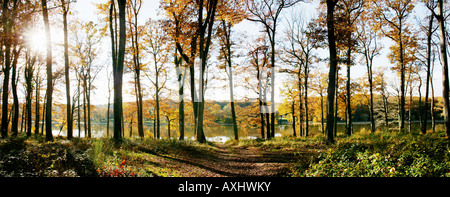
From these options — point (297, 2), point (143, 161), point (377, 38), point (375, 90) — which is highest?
point (297, 2)

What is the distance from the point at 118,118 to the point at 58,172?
6421 mm

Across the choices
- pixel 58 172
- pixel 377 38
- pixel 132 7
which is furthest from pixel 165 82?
pixel 377 38

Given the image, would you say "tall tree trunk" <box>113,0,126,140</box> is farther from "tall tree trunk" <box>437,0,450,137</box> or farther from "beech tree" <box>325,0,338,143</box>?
"tall tree trunk" <box>437,0,450,137</box>

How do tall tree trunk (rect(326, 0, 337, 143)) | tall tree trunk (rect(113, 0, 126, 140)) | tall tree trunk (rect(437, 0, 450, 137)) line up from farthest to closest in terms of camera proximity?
1. tall tree trunk (rect(437, 0, 450, 137))
2. tall tree trunk (rect(326, 0, 337, 143))
3. tall tree trunk (rect(113, 0, 126, 140))

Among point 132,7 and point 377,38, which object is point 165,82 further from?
point 377,38

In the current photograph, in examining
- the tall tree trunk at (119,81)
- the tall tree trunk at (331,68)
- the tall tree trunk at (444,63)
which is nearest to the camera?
the tall tree trunk at (119,81)

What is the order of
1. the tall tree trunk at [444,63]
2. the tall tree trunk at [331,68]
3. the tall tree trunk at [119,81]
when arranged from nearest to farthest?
the tall tree trunk at [119,81] → the tall tree trunk at [331,68] → the tall tree trunk at [444,63]

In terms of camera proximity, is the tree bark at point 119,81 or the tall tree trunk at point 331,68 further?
the tall tree trunk at point 331,68

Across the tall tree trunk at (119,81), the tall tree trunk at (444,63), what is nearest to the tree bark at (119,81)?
the tall tree trunk at (119,81)

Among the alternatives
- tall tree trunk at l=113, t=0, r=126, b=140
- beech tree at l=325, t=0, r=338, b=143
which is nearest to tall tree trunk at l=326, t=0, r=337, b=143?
beech tree at l=325, t=0, r=338, b=143

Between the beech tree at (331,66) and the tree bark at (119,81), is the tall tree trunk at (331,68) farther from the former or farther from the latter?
the tree bark at (119,81)

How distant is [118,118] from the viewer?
997 centimetres

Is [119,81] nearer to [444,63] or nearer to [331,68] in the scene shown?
[331,68]
